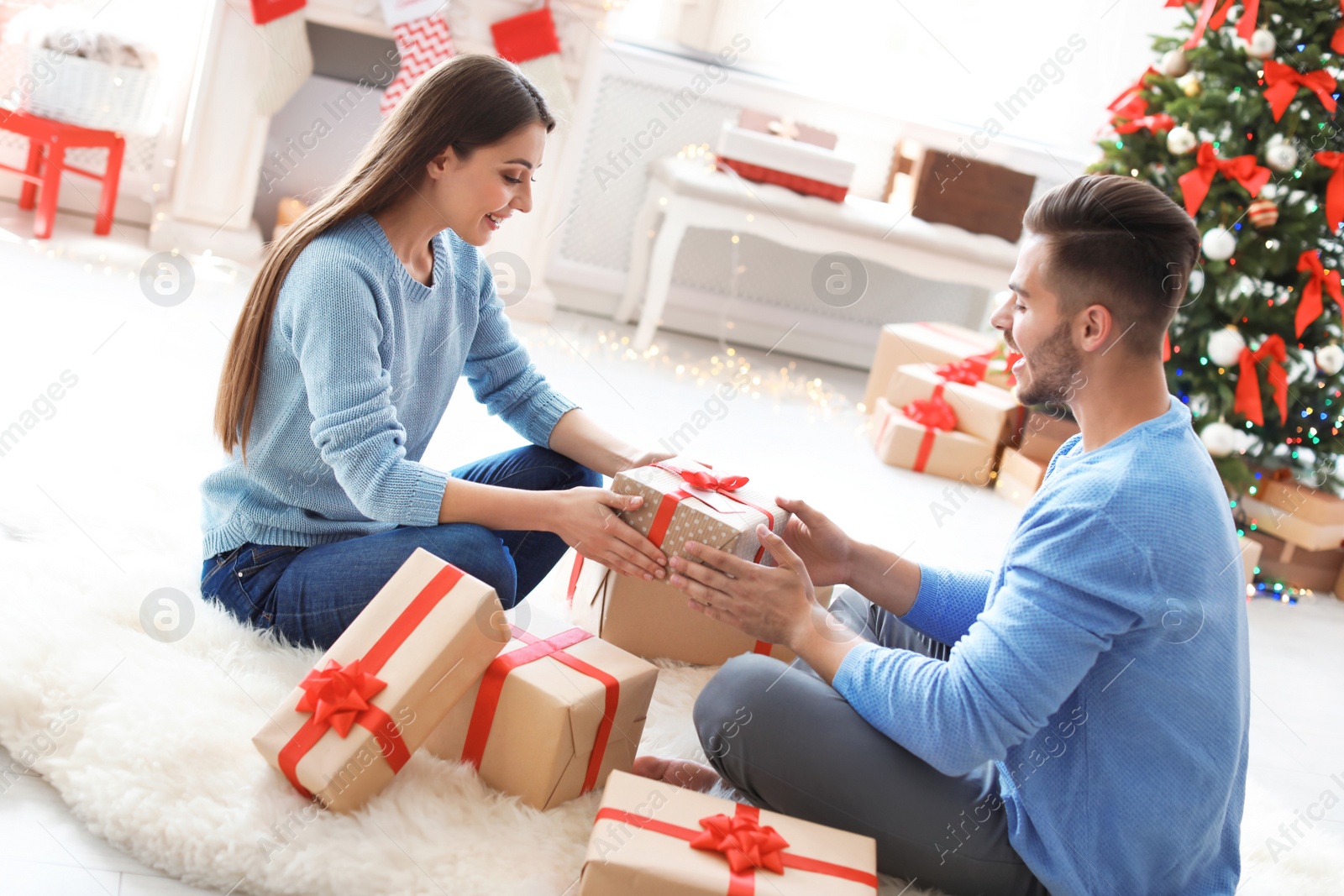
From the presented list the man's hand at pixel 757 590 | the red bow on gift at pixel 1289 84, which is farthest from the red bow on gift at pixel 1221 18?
the man's hand at pixel 757 590

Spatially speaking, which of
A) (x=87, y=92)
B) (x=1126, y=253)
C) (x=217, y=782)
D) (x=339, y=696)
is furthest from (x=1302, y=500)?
(x=87, y=92)

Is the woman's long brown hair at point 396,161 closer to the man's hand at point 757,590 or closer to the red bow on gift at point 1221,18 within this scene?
the man's hand at point 757,590

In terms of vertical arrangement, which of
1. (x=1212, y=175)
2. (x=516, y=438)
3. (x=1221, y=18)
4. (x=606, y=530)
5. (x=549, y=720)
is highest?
(x=1221, y=18)

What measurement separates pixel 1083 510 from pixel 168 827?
1.05m


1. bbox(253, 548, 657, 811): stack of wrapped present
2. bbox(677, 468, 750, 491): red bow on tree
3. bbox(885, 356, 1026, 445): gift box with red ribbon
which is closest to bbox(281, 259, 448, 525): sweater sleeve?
bbox(253, 548, 657, 811): stack of wrapped present

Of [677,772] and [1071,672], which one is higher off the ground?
[1071,672]

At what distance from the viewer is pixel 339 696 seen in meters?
1.33

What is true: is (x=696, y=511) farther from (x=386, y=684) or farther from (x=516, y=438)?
(x=516, y=438)

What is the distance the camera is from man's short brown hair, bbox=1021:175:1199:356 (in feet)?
4.16

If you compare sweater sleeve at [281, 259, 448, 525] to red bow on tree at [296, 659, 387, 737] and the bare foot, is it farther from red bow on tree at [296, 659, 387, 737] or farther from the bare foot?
the bare foot

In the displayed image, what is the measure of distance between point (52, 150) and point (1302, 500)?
12.3 feet

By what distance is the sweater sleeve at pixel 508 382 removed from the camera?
1921 millimetres

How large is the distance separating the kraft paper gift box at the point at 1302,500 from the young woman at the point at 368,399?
7.57 feet

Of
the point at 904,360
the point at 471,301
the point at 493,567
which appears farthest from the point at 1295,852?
the point at 904,360
